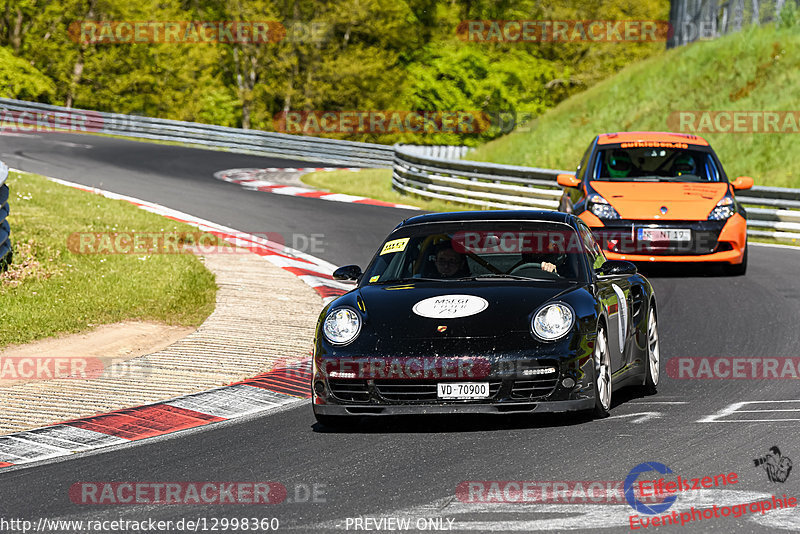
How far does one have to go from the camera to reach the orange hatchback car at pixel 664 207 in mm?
13875

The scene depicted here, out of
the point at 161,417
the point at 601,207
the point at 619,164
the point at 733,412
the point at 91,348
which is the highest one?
the point at 619,164

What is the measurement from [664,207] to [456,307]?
7.30m

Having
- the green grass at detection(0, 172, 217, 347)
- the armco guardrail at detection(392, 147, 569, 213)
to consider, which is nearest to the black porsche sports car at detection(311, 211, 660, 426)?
the green grass at detection(0, 172, 217, 347)

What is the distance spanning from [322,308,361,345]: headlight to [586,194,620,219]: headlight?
7194 millimetres

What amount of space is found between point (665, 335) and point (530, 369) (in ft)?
13.5

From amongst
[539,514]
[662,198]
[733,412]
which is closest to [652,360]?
[733,412]

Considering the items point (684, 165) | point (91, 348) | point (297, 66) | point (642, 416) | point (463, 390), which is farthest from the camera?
point (297, 66)

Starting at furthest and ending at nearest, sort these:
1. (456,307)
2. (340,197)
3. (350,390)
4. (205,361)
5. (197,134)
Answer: (197,134), (340,197), (205,361), (456,307), (350,390)

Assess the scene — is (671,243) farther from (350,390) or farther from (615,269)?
(350,390)

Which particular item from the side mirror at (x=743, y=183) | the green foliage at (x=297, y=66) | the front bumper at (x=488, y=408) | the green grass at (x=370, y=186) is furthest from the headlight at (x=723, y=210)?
the green foliage at (x=297, y=66)

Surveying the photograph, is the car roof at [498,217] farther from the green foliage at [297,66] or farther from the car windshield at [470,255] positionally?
the green foliage at [297,66]

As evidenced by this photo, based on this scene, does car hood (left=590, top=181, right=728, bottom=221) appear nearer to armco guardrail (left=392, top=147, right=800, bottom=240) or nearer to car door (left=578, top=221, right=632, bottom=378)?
armco guardrail (left=392, top=147, right=800, bottom=240)

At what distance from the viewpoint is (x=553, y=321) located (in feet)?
23.1

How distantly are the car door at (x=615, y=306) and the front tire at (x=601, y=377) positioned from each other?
0.13m
